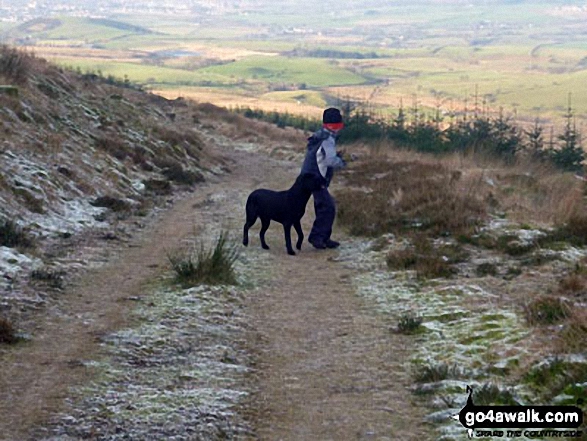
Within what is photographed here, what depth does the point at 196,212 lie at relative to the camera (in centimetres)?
1878

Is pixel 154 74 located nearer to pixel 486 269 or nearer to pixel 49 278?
pixel 49 278

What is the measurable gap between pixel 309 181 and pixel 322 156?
0.54 meters

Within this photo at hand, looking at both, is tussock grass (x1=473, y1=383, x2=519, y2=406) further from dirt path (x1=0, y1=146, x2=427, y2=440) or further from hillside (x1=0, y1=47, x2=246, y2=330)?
hillside (x1=0, y1=47, x2=246, y2=330)

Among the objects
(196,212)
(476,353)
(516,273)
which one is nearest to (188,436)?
(476,353)

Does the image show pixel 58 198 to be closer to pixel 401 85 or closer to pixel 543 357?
pixel 543 357

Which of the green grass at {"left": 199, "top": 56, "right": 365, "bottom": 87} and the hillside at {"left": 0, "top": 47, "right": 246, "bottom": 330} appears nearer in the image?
the hillside at {"left": 0, "top": 47, "right": 246, "bottom": 330}

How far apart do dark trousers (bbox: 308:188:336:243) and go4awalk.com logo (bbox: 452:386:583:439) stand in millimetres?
8544

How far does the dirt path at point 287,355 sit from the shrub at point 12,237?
1.42 metres

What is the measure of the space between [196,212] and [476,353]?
11162mm

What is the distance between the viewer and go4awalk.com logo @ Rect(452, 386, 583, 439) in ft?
20.7

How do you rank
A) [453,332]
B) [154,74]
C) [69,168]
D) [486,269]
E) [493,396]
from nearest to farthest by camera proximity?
[493,396] → [453,332] → [486,269] → [69,168] → [154,74]

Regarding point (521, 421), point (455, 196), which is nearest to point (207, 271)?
point (521, 421)

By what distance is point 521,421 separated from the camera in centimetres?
658

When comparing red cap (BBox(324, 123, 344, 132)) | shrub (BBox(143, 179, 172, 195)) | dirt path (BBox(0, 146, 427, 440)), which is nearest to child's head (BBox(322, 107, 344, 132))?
red cap (BBox(324, 123, 344, 132))
